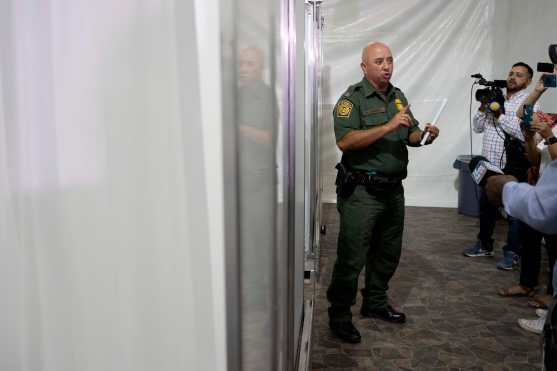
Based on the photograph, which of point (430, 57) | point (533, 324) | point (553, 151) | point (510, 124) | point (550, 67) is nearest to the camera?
point (553, 151)

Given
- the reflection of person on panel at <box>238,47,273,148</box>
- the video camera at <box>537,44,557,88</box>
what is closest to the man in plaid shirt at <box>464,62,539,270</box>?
the video camera at <box>537,44,557,88</box>

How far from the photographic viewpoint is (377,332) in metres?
2.72

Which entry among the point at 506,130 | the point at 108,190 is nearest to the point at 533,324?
the point at 506,130

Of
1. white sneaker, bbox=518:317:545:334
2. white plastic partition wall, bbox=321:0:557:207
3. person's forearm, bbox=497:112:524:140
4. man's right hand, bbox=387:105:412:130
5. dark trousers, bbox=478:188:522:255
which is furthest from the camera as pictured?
white plastic partition wall, bbox=321:0:557:207

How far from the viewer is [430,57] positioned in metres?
5.70

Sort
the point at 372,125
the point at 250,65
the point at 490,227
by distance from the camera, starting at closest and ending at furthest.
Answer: the point at 250,65 → the point at 372,125 → the point at 490,227

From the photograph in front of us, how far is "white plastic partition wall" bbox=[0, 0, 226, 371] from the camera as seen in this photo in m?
0.40

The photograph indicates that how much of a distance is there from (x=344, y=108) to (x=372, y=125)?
0.17m

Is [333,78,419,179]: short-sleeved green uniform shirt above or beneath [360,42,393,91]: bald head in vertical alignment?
beneath

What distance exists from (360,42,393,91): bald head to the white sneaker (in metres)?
1.63

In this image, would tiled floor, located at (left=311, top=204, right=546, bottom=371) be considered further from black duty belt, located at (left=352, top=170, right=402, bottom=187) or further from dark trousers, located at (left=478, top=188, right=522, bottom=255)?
black duty belt, located at (left=352, top=170, right=402, bottom=187)

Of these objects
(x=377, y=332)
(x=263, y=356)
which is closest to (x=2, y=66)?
(x=263, y=356)

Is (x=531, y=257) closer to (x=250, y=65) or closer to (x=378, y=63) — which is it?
(x=378, y=63)

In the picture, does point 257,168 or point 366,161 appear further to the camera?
point 366,161
